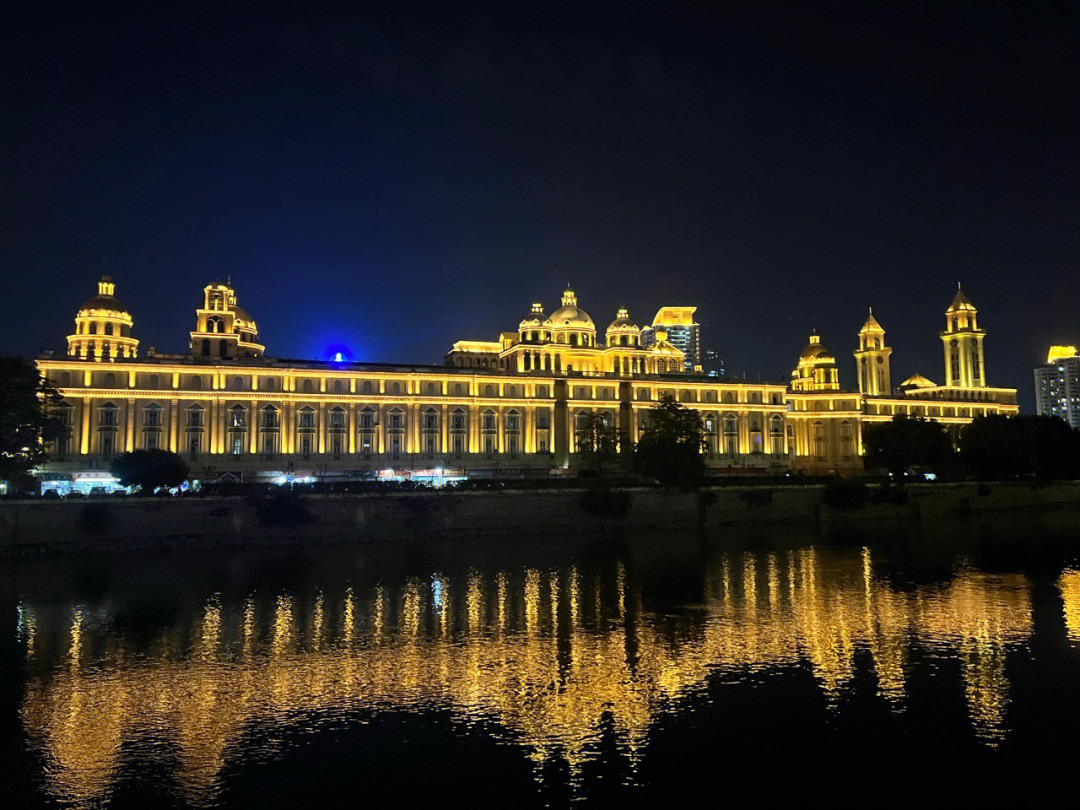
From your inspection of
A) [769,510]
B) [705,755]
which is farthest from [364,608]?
[769,510]

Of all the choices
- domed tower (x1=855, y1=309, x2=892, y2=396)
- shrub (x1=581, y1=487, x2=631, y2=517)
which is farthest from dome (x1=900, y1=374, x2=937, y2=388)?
shrub (x1=581, y1=487, x2=631, y2=517)

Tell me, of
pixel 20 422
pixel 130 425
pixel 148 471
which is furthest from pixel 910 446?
pixel 20 422

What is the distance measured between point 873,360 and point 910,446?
61.8 metres

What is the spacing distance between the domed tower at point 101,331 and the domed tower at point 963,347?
5364 inches

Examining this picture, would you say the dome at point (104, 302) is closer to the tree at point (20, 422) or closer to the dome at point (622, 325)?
the tree at point (20, 422)

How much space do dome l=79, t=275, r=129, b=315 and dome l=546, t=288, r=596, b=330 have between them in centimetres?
5304

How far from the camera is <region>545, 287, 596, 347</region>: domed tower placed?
120062 millimetres

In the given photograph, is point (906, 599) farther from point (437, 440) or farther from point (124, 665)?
point (437, 440)

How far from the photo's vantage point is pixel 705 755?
2378cm

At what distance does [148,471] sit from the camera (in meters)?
70.1

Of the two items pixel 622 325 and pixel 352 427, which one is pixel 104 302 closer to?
pixel 352 427

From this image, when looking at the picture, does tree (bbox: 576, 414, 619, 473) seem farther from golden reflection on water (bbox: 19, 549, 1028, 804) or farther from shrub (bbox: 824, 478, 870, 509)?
golden reflection on water (bbox: 19, 549, 1028, 804)

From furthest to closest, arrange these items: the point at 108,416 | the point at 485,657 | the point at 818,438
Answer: the point at 818,438, the point at 108,416, the point at 485,657

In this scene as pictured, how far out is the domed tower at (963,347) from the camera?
525ft
